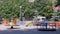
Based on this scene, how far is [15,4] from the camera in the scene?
40812 millimetres

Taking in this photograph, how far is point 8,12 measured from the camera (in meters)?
40.9

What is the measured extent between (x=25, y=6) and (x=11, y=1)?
10.2 feet

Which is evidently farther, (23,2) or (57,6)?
(23,2)

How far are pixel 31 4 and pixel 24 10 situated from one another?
179cm

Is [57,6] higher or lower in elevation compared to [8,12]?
higher

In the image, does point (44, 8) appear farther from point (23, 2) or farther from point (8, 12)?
point (8, 12)

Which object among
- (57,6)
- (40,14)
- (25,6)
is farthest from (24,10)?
(57,6)

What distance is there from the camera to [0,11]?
134ft

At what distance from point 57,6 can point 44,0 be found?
36142mm

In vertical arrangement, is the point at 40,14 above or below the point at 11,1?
below

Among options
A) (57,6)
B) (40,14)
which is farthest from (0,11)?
(57,6)

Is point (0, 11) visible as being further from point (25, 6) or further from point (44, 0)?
point (44, 0)

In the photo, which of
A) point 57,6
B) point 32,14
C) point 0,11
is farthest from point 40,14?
point 57,6

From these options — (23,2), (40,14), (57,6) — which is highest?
(57,6)
